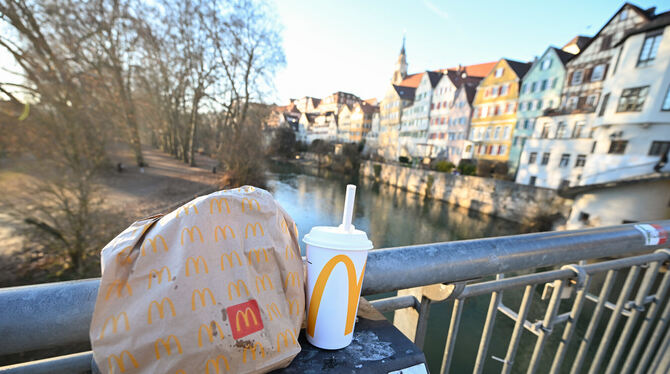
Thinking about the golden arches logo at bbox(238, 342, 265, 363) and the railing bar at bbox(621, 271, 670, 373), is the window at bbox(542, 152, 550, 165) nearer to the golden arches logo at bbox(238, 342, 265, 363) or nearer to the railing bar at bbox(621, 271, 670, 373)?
the railing bar at bbox(621, 271, 670, 373)

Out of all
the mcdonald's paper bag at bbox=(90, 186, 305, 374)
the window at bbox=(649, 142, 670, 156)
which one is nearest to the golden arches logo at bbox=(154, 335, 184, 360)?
the mcdonald's paper bag at bbox=(90, 186, 305, 374)

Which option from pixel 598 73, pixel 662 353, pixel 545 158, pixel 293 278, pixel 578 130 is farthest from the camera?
pixel 545 158

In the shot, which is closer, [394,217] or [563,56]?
[394,217]

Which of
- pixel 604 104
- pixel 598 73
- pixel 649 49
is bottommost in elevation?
pixel 604 104

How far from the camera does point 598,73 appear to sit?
21344 mm

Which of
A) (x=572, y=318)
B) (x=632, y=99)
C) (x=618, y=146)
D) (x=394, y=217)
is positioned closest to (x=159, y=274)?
(x=572, y=318)

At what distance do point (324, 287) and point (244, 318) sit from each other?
0.24 metres

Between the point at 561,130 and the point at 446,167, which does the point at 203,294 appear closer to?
the point at 561,130

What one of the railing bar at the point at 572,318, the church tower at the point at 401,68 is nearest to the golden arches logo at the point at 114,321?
the railing bar at the point at 572,318

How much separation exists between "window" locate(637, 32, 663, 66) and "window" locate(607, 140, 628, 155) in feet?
14.4

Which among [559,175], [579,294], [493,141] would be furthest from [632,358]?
[493,141]

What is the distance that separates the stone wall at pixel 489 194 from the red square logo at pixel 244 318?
23.9 meters

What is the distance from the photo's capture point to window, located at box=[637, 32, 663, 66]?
49.8 ft

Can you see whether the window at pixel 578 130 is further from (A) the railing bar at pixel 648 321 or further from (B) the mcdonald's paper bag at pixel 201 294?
(B) the mcdonald's paper bag at pixel 201 294
